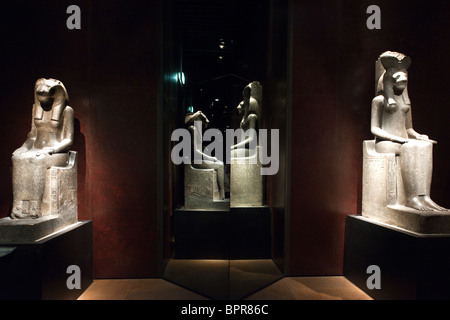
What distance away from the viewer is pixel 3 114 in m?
2.91

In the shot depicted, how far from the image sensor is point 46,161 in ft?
7.88

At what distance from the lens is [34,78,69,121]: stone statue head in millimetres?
2516

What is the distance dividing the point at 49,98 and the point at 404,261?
3229 mm

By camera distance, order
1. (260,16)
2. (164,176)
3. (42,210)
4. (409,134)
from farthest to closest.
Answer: (260,16) < (164,176) < (409,134) < (42,210)

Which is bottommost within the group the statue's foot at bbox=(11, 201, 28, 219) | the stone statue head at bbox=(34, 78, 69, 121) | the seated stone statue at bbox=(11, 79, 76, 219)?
the statue's foot at bbox=(11, 201, 28, 219)

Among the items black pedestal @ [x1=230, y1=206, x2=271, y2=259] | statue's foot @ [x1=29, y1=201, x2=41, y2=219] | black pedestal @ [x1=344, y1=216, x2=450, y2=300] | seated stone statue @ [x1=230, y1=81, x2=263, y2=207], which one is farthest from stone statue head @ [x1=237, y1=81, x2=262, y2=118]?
statue's foot @ [x1=29, y1=201, x2=41, y2=219]

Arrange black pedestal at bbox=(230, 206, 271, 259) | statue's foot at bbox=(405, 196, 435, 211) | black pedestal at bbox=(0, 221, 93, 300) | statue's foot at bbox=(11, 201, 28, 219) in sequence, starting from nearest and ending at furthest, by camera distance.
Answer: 1. black pedestal at bbox=(0, 221, 93, 300)
2. statue's foot at bbox=(11, 201, 28, 219)
3. statue's foot at bbox=(405, 196, 435, 211)
4. black pedestal at bbox=(230, 206, 271, 259)

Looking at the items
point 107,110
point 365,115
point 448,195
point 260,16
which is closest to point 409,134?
point 365,115

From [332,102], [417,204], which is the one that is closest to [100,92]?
[332,102]

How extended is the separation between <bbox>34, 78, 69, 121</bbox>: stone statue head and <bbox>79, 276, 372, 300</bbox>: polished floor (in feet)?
5.37

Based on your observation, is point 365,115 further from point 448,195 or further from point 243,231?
point 243,231

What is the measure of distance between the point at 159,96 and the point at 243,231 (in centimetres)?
181

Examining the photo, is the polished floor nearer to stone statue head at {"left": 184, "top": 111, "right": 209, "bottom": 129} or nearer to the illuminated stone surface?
the illuminated stone surface

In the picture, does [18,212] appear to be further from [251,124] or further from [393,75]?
[393,75]
